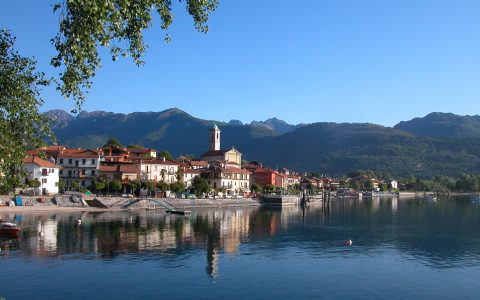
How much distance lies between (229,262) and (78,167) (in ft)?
224

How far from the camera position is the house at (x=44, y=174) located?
271 ft

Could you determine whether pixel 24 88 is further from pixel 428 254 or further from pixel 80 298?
pixel 428 254

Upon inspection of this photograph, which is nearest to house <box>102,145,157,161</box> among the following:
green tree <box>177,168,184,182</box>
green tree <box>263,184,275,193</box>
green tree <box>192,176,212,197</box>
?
green tree <box>177,168,184,182</box>

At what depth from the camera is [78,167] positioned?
326 feet

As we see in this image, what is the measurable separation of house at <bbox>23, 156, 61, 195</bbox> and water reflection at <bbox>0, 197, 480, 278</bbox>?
13.0 meters

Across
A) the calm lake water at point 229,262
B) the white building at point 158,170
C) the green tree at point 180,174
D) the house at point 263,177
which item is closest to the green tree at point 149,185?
the white building at point 158,170

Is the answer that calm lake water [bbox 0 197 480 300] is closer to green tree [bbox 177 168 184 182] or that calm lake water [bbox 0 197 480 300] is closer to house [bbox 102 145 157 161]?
house [bbox 102 145 157 161]

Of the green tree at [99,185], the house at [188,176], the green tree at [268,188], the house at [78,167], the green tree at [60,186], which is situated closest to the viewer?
the green tree at [60,186]

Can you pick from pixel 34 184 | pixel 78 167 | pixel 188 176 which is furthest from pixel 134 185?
pixel 34 184

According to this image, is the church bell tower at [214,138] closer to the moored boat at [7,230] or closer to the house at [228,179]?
the house at [228,179]

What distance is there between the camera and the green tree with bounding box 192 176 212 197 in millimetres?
109688

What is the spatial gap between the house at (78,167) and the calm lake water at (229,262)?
33.7 m

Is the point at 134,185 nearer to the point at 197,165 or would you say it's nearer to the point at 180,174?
the point at 180,174

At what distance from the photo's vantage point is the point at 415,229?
67562 millimetres
